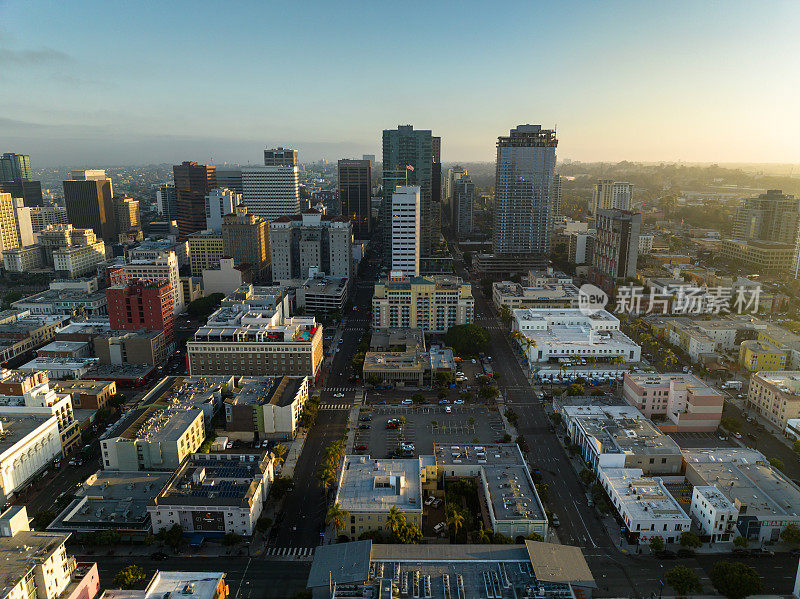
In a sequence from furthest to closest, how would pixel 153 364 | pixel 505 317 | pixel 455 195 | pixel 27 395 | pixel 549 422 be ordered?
pixel 455 195, pixel 505 317, pixel 153 364, pixel 549 422, pixel 27 395

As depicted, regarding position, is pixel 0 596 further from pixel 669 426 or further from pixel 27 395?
pixel 669 426

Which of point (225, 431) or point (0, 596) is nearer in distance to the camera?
point (0, 596)

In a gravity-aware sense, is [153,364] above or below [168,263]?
below

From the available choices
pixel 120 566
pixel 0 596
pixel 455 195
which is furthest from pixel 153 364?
pixel 455 195

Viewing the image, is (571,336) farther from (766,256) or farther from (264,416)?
(766,256)

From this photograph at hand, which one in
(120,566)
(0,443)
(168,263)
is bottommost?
(120,566)

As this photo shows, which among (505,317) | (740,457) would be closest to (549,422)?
(740,457)

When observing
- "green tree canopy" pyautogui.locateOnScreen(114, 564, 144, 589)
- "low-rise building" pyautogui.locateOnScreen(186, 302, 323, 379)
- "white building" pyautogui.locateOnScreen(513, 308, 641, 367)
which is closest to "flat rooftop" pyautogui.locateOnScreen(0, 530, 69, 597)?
"green tree canopy" pyautogui.locateOnScreen(114, 564, 144, 589)

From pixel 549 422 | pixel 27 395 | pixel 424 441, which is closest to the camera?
pixel 27 395
